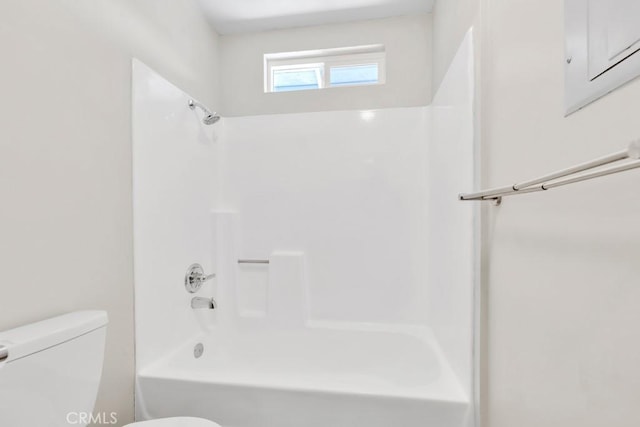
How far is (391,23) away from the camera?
2146 mm

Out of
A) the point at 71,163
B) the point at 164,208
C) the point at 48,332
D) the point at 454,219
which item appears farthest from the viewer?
the point at 164,208

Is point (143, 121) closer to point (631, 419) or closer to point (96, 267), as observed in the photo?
point (96, 267)

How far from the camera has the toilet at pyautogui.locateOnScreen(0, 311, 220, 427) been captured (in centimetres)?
79

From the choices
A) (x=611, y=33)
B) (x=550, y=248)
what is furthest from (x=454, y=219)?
(x=611, y=33)

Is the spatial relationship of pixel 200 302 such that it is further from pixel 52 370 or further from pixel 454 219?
pixel 454 219

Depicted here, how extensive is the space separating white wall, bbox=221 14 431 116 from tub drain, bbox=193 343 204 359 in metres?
1.58

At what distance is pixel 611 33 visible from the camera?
1.75 feet

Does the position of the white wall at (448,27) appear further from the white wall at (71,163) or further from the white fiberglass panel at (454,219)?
the white wall at (71,163)


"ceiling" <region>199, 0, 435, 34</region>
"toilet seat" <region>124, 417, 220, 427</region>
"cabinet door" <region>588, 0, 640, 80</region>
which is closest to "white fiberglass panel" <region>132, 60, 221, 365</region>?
"toilet seat" <region>124, 417, 220, 427</region>

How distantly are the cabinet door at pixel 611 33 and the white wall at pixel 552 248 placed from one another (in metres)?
0.06

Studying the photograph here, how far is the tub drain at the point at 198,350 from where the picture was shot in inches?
67.5

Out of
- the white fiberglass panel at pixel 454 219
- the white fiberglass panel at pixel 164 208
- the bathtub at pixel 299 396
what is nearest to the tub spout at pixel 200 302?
the white fiberglass panel at pixel 164 208

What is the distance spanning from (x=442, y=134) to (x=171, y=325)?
1708mm

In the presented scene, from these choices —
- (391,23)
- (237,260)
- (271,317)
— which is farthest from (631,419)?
(391,23)
